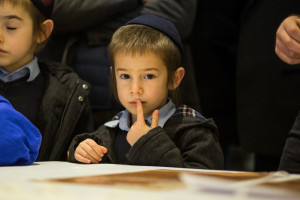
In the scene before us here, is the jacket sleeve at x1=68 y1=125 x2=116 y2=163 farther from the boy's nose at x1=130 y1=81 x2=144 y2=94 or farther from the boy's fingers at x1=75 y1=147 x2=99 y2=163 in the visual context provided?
the boy's nose at x1=130 y1=81 x2=144 y2=94

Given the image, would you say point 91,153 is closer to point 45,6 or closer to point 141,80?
point 141,80

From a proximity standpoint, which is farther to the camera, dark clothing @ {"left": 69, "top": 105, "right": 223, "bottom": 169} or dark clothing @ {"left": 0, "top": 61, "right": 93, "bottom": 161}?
dark clothing @ {"left": 0, "top": 61, "right": 93, "bottom": 161}

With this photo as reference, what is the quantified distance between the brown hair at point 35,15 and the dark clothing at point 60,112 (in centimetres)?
17

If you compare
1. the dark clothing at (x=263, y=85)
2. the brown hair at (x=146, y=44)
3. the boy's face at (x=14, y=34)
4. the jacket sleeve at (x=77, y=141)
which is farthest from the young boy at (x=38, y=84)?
the dark clothing at (x=263, y=85)

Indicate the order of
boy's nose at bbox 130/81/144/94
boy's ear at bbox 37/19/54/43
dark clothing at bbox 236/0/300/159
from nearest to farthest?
boy's nose at bbox 130/81/144/94, boy's ear at bbox 37/19/54/43, dark clothing at bbox 236/0/300/159

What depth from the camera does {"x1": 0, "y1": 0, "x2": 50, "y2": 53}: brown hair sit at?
66.7 inches

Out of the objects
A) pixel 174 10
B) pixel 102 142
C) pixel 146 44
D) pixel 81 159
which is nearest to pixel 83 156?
pixel 81 159

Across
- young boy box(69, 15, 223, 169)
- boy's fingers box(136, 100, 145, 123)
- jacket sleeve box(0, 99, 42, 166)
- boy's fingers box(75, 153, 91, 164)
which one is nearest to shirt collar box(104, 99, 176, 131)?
young boy box(69, 15, 223, 169)

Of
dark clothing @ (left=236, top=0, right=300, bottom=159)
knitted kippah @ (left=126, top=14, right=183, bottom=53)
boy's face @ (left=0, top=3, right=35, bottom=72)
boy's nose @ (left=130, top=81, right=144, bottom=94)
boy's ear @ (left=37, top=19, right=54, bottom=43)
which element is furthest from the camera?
dark clothing @ (left=236, top=0, right=300, bottom=159)

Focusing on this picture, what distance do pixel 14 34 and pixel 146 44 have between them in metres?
0.56

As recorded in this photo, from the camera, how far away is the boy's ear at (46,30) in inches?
72.4

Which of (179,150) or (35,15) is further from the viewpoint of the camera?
(35,15)

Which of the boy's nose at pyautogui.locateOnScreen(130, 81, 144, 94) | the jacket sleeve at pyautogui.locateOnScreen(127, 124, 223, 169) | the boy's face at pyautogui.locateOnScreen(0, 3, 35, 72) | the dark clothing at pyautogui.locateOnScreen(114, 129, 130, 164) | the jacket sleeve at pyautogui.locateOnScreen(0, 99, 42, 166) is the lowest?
the dark clothing at pyautogui.locateOnScreen(114, 129, 130, 164)

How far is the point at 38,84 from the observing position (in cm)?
182
